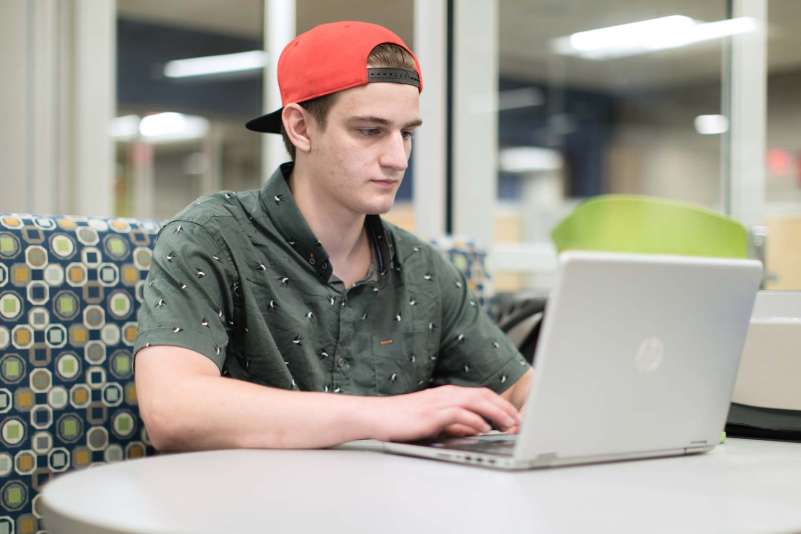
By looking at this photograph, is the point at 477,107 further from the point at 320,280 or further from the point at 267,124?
the point at 320,280

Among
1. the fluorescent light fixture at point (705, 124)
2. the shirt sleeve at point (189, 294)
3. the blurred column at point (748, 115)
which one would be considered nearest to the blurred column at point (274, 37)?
the blurred column at point (748, 115)

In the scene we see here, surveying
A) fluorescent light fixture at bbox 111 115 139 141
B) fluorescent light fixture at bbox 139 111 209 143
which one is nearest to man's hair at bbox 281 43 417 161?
fluorescent light fixture at bbox 139 111 209 143

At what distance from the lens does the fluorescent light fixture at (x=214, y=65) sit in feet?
30.8

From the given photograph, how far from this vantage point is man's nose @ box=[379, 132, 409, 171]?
5.57 feet

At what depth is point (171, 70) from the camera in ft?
30.6

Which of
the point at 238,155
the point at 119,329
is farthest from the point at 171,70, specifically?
the point at 119,329

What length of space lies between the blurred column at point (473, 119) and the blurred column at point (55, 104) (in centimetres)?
118

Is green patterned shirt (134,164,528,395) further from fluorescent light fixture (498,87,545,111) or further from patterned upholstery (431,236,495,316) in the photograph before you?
fluorescent light fixture (498,87,545,111)

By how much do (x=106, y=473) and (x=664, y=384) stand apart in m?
0.64

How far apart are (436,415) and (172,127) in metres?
10.8

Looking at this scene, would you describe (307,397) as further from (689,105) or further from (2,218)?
(689,105)

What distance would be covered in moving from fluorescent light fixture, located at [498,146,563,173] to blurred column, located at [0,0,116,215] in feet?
35.8

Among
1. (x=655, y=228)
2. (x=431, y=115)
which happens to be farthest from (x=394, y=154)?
(x=431, y=115)

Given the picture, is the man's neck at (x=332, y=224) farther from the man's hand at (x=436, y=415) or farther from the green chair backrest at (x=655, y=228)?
the man's hand at (x=436, y=415)
